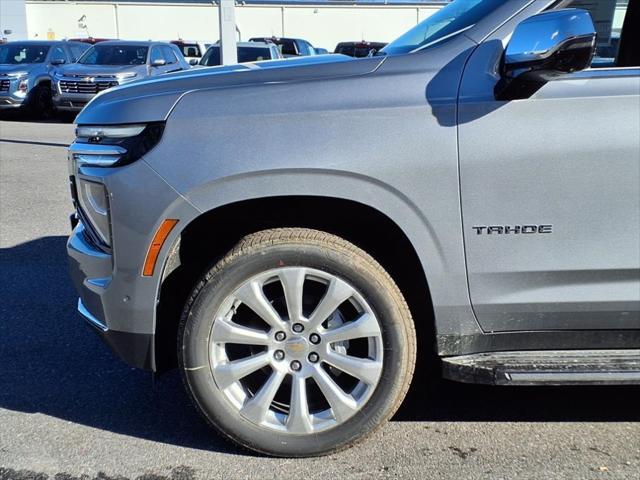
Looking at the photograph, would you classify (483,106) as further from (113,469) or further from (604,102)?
(113,469)

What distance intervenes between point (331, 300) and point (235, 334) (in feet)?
1.36

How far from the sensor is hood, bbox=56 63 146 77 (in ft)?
49.9

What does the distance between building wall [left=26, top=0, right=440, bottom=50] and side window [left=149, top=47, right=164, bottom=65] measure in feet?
89.8

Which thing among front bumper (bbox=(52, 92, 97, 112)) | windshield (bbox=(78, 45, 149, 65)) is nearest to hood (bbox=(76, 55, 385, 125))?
front bumper (bbox=(52, 92, 97, 112))

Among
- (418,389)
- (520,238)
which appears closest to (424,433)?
(418,389)

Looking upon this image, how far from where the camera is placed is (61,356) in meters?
4.02

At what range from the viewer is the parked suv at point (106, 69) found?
15.1 m

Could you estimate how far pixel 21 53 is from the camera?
17.0 m

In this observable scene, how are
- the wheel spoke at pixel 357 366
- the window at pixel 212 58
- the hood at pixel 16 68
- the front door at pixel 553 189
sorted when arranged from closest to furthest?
the front door at pixel 553 189
the wheel spoke at pixel 357 366
the hood at pixel 16 68
the window at pixel 212 58

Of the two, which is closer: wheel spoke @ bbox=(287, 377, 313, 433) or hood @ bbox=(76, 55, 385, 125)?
hood @ bbox=(76, 55, 385, 125)

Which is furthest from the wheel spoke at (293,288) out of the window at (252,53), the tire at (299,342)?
the window at (252,53)

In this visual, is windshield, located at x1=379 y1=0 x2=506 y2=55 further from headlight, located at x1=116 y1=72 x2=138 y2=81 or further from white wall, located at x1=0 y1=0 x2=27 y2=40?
white wall, located at x1=0 y1=0 x2=27 y2=40

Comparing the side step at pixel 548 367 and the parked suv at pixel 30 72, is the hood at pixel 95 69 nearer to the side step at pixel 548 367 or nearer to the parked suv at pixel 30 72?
the parked suv at pixel 30 72

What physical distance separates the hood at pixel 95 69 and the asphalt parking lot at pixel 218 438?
11911 mm
